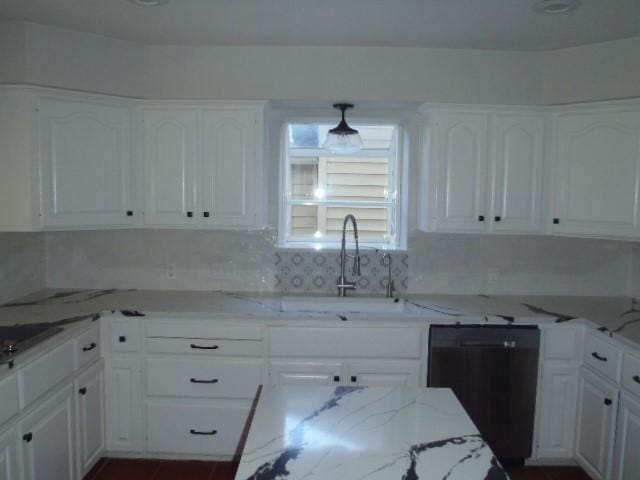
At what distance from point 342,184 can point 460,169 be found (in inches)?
33.6

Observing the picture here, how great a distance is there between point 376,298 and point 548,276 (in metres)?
1.17

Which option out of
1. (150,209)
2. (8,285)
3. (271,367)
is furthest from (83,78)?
(271,367)

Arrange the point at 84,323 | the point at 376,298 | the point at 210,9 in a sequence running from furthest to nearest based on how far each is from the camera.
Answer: the point at 376,298 → the point at 84,323 → the point at 210,9

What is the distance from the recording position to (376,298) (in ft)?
10.4

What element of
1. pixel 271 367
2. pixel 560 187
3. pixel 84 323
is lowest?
pixel 271 367

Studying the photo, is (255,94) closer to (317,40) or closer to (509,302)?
(317,40)

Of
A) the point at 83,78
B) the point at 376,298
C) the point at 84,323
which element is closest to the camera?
the point at 84,323

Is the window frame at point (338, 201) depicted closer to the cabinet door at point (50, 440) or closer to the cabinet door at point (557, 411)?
the cabinet door at point (557, 411)

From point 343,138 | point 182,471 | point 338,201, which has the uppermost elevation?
point 343,138

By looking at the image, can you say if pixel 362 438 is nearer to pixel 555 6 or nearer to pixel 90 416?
pixel 90 416

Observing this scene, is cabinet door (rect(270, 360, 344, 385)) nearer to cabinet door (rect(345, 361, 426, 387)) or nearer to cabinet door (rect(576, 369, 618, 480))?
cabinet door (rect(345, 361, 426, 387))

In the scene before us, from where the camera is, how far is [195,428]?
2.73 metres

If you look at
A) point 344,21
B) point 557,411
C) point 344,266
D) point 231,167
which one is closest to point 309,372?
point 344,266

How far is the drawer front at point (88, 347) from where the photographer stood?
2.44 m
